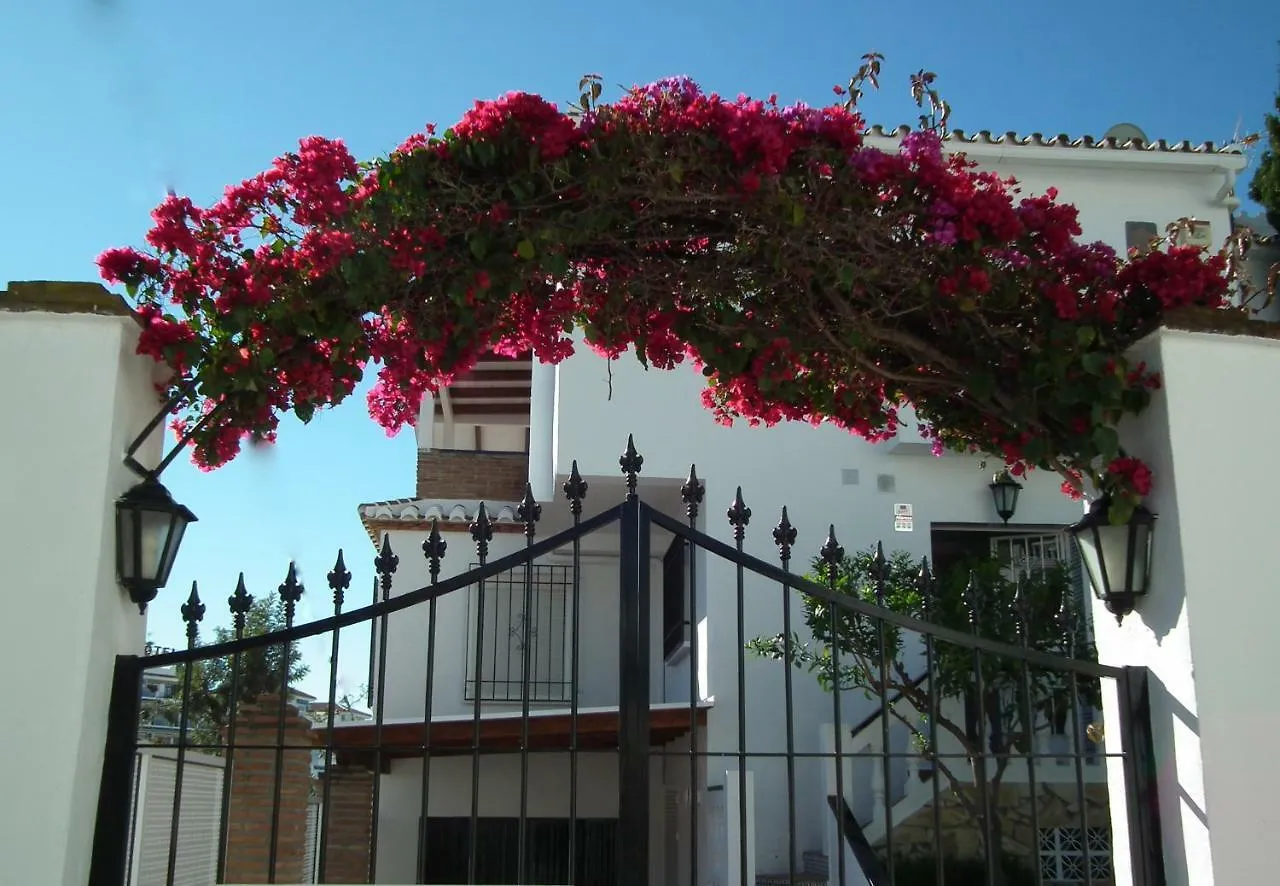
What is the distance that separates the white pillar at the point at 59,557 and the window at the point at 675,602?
280 inches

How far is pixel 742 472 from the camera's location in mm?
10688

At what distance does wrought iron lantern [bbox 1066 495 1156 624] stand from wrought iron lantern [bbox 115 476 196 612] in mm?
2760

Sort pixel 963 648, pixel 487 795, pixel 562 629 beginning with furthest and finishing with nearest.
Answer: pixel 562 629 < pixel 487 795 < pixel 963 648

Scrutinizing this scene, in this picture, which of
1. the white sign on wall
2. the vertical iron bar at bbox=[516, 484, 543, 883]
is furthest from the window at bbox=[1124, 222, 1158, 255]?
the vertical iron bar at bbox=[516, 484, 543, 883]

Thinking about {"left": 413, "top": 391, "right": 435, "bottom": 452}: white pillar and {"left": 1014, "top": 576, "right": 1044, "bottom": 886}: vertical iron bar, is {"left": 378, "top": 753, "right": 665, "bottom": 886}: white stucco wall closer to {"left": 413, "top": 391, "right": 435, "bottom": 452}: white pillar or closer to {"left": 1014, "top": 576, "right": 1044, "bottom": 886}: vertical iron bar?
{"left": 413, "top": 391, "right": 435, "bottom": 452}: white pillar

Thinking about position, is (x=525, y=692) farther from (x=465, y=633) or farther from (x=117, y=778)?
(x=465, y=633)

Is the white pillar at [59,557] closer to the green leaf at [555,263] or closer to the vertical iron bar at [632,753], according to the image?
the green leaf at [555,263]

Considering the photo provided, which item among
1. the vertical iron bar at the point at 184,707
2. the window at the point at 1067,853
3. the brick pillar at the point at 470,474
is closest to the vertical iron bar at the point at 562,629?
the brick pillar at the point at 470,474

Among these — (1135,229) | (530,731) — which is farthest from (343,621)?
(1135,229)

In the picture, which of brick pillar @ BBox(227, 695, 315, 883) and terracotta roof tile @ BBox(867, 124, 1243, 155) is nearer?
brick pillar @ BBox(227, 695, 315, 883)

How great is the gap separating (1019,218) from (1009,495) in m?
6.68

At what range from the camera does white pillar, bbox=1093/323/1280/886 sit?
3484 mm

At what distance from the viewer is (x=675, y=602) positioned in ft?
37.0

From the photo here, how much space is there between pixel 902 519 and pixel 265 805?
5.47 meters
